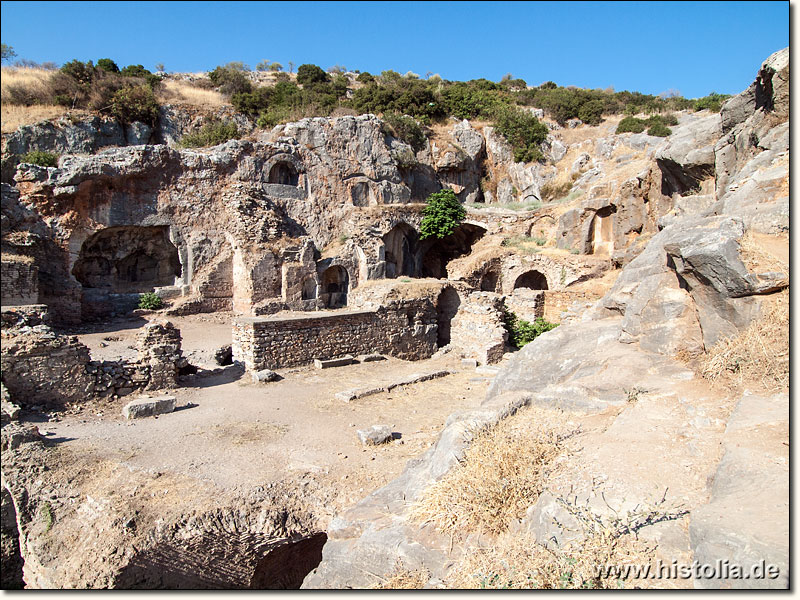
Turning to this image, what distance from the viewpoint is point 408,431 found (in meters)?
7.68

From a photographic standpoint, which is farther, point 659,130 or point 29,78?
point 659,130

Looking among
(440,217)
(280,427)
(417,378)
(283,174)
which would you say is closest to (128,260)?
(283,174)

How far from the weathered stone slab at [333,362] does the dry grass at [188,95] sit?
85.3 feet

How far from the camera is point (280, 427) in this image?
7.75 metres

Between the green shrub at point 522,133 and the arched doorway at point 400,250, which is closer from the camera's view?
the arched doorway at point 400,250

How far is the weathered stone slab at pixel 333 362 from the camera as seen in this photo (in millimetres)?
11526

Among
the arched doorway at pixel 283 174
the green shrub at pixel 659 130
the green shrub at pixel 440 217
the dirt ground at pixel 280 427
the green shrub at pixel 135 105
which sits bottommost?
the dirt ground at pixel 280 427

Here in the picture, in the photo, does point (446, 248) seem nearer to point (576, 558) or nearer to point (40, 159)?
point (40, 159)

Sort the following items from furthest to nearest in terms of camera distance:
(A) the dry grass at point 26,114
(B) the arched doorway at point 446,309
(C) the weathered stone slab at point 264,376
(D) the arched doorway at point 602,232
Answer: (A) the dry grass at point 26,114, (D) the arched doorway at point 602,232, (B) the arched doorway at point 446,309, (C) the weathered stone slab at point 264,376

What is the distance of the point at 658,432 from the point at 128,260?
864 inches

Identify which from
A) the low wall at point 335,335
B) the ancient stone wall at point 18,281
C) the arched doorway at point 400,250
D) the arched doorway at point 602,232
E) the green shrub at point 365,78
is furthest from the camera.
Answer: the green shrub at point 365,78

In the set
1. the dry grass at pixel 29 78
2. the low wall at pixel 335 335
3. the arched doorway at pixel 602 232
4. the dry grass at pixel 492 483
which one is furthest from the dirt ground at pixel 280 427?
the dry grass at pixel 29 78

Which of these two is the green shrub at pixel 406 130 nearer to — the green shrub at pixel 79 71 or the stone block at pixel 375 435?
the green shrub at pixel 79 71

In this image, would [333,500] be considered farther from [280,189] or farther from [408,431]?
[280,189]
